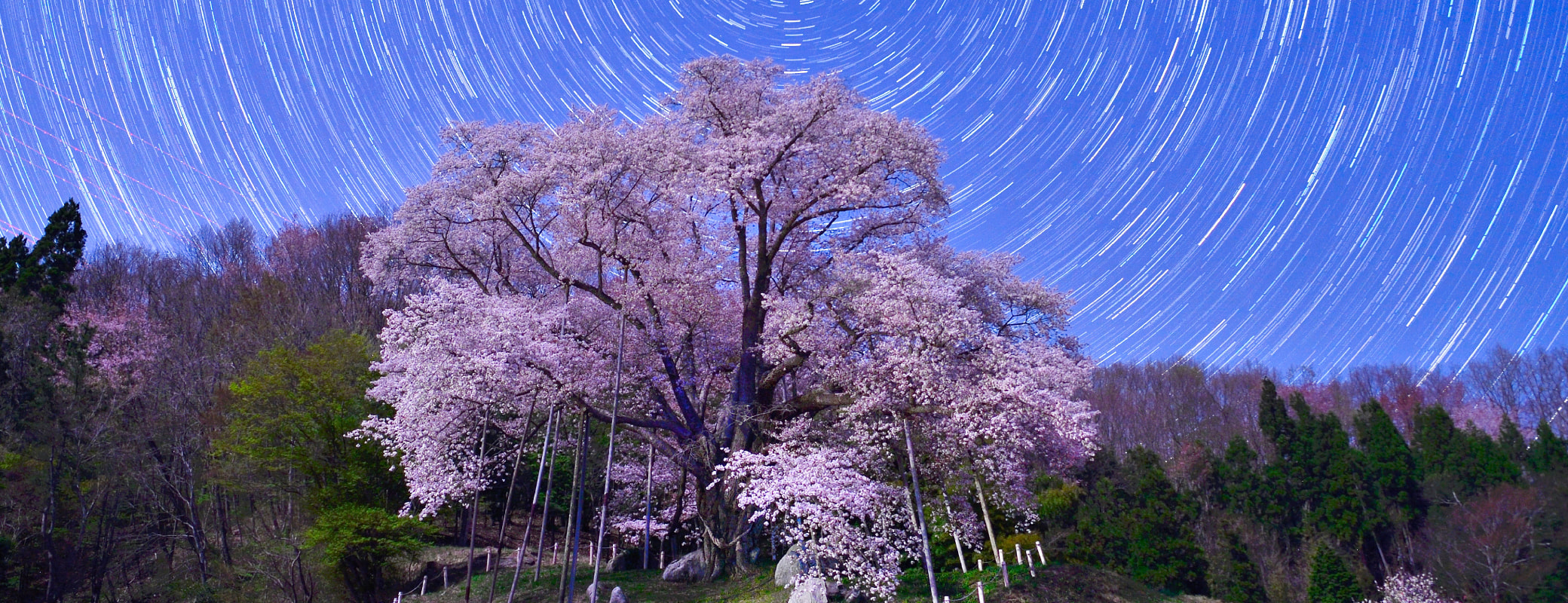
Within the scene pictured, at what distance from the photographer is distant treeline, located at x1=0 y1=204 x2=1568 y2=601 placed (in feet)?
76.8

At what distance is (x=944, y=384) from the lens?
16.5 meters

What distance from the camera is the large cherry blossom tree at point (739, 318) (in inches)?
664

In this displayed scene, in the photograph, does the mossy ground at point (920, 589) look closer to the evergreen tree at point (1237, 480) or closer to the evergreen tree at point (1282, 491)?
the evergreen tree at point (1282, 491)

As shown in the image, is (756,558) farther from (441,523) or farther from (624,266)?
(441,523)

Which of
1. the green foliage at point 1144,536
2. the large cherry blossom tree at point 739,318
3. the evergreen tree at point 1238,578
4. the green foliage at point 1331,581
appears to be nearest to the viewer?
the large cherry blossom tree at point 739,318

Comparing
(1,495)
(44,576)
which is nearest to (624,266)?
(1,495)

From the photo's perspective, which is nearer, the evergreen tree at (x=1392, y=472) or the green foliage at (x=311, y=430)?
the green foliage at (x=311, y=430)

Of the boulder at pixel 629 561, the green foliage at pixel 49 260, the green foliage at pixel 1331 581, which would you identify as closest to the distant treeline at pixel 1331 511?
the green foliage at pixel 1331 581

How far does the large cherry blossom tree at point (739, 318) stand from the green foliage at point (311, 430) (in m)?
6.65

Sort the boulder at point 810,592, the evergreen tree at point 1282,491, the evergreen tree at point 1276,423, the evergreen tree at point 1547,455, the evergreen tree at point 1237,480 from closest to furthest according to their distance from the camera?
1. the boulder at point 810,592
2. the evergreen tree at point 1547,455
3. the evergreen tree at point 1282,491
4. the evergreen tree at point 1237,480
5. the evergreen tree at point 1276,423

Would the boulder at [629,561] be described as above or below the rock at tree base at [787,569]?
above

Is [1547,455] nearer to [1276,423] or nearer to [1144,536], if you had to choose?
[1276,423]

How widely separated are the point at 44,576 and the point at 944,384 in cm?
2332

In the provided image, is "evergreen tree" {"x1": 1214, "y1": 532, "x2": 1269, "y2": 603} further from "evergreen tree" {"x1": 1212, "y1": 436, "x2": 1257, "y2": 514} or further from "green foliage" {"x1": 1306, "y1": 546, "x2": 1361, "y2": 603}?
"evergreen tree" {"x1": 1212, "y1": 436, "x2": 1257, "y2": 514}
